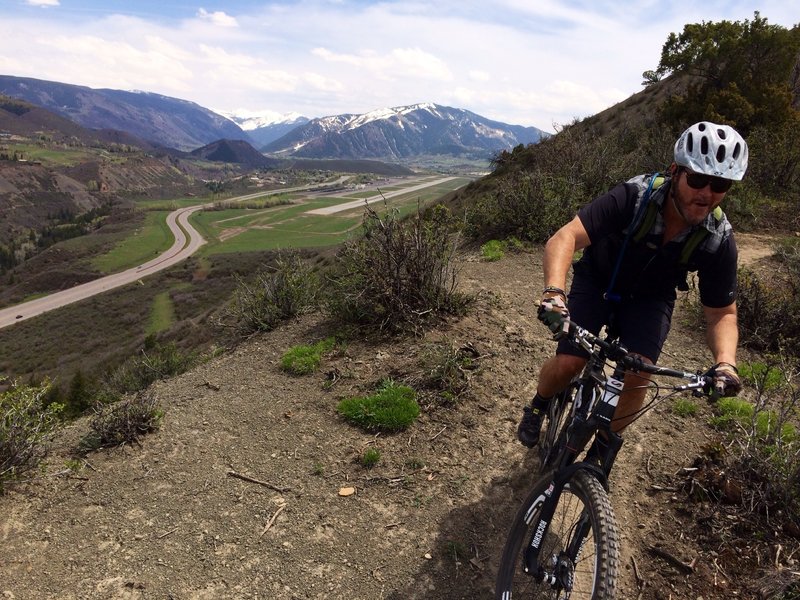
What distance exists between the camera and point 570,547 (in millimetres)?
2967

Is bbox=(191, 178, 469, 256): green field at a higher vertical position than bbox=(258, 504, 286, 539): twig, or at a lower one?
lower

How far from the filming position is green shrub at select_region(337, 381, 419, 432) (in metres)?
5.53

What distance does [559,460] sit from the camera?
333cm

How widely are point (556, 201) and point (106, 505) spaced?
11.2m

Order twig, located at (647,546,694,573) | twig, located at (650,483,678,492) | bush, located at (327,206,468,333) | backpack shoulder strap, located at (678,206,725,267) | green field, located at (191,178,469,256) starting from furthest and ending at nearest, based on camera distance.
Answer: green field, located at (191,178,469,256) → bush, located at (327,206,468,333) → twig, located at (650,483,678,492) → twig, located at (647,546,694,573) → backpack shoulder strap, located at (678,206,725,267)

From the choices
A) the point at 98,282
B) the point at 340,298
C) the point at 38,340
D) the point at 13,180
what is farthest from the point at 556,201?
the point at 13,180

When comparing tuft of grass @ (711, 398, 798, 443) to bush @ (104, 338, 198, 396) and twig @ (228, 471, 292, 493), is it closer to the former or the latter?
twig @ (228, 471, 292, 493)

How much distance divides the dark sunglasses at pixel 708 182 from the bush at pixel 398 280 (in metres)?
4.49

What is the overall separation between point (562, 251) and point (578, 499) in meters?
1.71

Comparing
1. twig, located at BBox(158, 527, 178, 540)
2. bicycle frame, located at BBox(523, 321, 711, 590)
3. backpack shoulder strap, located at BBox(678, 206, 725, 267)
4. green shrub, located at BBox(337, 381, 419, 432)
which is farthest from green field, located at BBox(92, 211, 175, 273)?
backpack shoulder strap, located at BBox(678, 206, 725, 267)

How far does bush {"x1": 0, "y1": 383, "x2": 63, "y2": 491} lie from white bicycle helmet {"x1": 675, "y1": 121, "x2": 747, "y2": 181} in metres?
6.20

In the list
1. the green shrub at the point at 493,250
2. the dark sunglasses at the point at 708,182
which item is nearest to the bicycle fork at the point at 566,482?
the dark sunglasses at the point at 708,182

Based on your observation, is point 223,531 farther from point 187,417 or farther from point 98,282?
point 98,282

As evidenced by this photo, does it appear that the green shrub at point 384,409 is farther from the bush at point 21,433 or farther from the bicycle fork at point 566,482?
the bush at point 21,433
